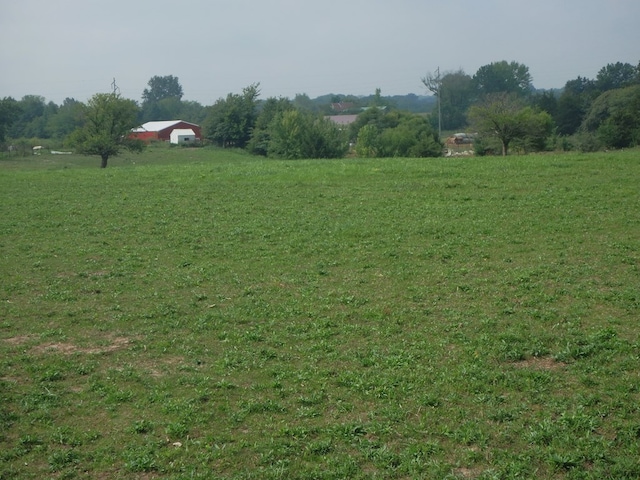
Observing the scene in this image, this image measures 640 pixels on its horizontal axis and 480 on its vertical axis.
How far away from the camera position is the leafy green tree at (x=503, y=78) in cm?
11656

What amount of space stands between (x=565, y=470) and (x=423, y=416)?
127cm

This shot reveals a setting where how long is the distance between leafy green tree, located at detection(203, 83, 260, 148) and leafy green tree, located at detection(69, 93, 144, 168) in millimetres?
15366

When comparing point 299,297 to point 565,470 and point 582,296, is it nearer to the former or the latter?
point 582,296

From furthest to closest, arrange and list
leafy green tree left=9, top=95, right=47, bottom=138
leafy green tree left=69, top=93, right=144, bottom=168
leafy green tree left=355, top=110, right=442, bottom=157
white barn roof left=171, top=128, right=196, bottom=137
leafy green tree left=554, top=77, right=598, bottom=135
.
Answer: leafy green tree left=9, top=95, right=47, bottom=138 → white barn roof left=171, top=128, right=196, bottom=137 → leafy green tree left=554, top=77, right=598, bottom=135 → leafy green tree left=355, top=110, right=442, bottom=157 → leafy green tree left=69, top=93, right=144, bottom=168

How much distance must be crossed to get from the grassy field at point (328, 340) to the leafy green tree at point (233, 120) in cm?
4781

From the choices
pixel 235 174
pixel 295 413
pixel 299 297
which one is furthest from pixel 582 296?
pixel 235 174

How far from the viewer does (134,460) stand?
5113 millimetres

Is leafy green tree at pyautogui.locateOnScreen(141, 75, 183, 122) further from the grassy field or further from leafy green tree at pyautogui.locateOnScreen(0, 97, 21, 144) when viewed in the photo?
the grassy field

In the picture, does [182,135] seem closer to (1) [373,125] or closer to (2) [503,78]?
(1) [373,125]

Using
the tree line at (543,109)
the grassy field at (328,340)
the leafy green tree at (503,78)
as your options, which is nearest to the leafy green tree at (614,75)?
the tree line at (543,109)

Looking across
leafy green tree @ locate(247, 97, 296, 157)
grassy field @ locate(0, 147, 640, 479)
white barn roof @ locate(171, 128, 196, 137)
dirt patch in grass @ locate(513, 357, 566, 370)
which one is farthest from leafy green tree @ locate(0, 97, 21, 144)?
dirt patch in grass @ locate(513, 357, 566, 370)

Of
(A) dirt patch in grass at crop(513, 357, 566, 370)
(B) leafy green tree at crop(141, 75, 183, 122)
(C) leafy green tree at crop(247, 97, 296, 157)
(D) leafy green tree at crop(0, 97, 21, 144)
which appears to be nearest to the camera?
(A) dirt patch in grass at crop(513, 357, 566, 370)

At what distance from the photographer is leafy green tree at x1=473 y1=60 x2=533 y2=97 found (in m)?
117

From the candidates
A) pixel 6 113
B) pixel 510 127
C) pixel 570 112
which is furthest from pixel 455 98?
pixel 510 127
